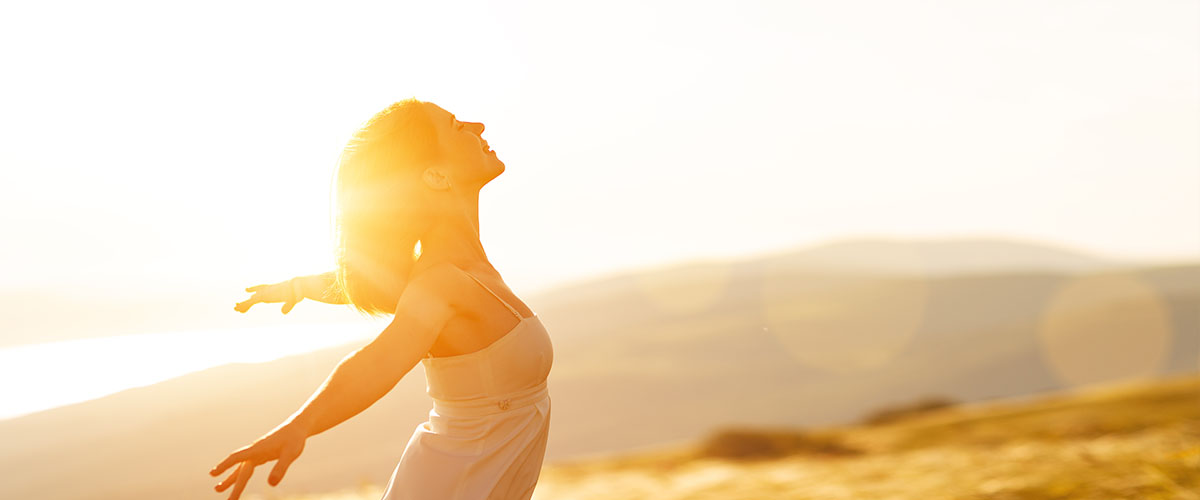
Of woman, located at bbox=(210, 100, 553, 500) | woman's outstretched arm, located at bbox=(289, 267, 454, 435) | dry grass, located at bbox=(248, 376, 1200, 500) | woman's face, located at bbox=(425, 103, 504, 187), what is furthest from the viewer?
dry grass, located at bbox=(248, 376, 1200, 500)

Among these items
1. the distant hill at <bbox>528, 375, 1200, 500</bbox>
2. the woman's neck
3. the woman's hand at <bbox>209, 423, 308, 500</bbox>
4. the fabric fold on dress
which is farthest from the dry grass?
the woman's hand at <bbox>209, 423, 308, 500</bbox>

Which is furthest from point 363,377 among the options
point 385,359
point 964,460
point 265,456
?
point 964,460

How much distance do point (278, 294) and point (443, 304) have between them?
2.86 feet

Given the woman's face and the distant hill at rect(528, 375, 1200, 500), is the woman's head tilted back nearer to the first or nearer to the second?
the woman's face

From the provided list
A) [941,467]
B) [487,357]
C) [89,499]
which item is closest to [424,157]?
[487,357]

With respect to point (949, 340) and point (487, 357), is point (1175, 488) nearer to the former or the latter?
point (487, 357)

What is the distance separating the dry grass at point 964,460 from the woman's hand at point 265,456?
369 centimetres

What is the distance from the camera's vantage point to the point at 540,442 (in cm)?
210

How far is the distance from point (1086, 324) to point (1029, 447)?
24.1 metres

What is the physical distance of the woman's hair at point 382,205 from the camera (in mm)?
1974

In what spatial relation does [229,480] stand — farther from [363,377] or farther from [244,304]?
[244,304]

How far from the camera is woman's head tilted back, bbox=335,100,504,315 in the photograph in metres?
1.98

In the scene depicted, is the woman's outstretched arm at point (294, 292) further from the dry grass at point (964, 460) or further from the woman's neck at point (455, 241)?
the dry grass at point (964, 460)

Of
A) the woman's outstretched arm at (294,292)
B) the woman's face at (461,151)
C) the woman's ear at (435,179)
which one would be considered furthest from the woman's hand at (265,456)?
the woman's outstretched arm at (294,292)
